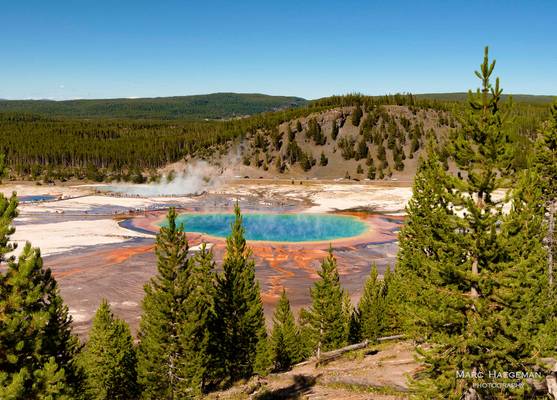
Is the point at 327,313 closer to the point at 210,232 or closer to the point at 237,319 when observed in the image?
the point at 237,319

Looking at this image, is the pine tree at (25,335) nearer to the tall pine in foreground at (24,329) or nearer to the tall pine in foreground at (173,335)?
the tall pine in foreground at (24,329)

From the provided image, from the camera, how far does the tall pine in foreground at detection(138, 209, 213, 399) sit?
2745 centimetres

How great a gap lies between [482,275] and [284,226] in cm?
7706

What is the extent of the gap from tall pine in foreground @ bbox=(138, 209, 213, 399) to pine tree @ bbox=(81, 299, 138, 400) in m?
1.98

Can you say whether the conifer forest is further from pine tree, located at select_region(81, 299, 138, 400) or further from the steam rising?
the steam rising

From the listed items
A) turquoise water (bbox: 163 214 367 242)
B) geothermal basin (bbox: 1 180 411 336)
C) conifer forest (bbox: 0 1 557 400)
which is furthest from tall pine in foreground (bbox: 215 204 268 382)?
turquoise water (bbox: 163 214 367 242)

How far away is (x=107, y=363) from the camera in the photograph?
28750 millimetres

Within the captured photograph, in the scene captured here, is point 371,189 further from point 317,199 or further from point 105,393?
point 105,393

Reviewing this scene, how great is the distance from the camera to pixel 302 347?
121 feet

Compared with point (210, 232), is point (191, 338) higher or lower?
higher

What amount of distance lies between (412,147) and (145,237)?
395 feet

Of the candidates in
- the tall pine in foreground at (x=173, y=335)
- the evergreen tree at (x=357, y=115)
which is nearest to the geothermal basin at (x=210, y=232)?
the tall pine in foreground at (x=173, y=335)

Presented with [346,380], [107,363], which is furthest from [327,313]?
[107,363]

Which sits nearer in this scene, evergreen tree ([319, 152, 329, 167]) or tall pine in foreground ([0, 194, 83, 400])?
tall pine in foreground ([0, 194, 83, 400])
